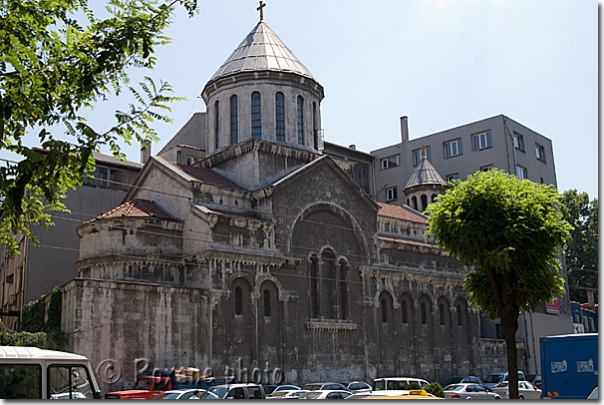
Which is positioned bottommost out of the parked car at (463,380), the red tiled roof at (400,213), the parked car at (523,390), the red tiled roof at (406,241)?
→ the parked car at (523,390)

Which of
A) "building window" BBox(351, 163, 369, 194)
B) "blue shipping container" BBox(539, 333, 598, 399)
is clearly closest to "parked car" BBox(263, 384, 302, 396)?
"blue shipping container" BBox(539, 333, 598, 399)

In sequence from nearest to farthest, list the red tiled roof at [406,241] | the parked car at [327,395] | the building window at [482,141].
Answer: the parked car at [327,395] → the red tiled roof at [406,241] → the building window at [482,141]

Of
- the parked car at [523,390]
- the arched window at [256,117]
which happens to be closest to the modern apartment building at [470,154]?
the arched window at [256,117]

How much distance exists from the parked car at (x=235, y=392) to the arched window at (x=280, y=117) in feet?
57.8

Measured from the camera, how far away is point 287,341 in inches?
1201

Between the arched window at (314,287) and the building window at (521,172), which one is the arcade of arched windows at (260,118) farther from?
the building window at (521,172)

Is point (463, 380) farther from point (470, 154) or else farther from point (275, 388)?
point (470, 154)

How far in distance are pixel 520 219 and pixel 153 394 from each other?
13158 mm

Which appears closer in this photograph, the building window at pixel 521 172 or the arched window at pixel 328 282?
the arched window at pixel 328 282

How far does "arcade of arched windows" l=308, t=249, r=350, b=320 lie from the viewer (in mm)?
32688

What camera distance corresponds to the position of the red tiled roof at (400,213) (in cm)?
4077

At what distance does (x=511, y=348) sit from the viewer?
2150 cm

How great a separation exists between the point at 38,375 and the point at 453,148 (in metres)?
48.3

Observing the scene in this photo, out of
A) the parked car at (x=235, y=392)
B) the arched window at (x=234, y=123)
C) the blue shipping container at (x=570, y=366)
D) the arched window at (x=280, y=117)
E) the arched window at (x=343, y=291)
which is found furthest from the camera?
the arched window at (x=234, y=123)
